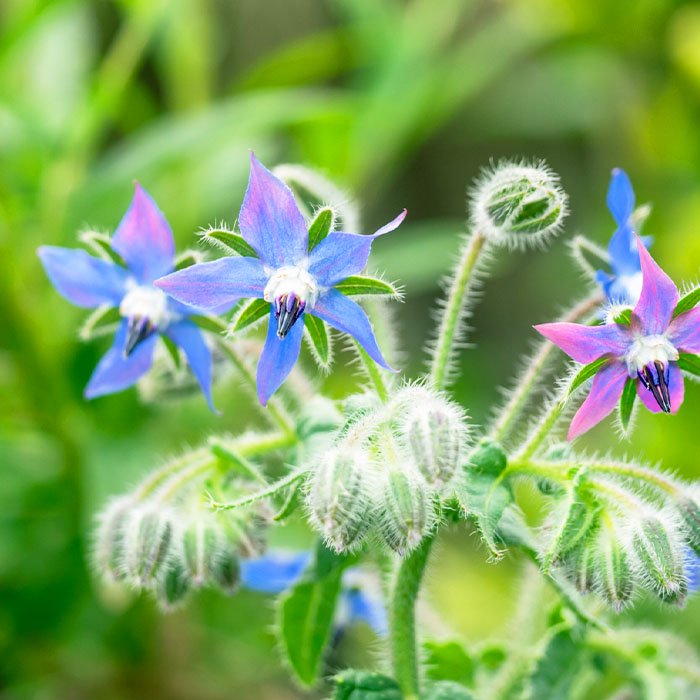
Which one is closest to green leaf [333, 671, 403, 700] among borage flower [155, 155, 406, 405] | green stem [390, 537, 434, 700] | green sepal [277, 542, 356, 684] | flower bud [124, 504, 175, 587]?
green stem [390, 537, 434, 700]

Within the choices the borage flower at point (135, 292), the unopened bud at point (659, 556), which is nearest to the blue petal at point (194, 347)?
the borage flower at point (135, 292)

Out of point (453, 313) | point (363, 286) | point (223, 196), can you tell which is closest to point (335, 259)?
point (363, 286)

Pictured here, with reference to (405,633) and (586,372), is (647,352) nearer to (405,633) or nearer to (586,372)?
(586,372)

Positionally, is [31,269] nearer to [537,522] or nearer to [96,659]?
[96,659]

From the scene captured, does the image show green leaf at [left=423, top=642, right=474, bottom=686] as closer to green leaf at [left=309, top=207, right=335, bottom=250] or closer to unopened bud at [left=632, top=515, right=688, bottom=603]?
unopened bud at [left=632, top=515, right=688, bottom=603]

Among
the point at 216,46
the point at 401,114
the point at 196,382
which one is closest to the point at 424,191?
the point at 216,46

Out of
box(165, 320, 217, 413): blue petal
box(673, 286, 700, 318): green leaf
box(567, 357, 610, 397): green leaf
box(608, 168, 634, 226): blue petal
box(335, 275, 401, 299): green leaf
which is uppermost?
box(608, 168, 634, 226): blue petal

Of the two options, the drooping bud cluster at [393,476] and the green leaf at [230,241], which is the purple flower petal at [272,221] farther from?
the drooping bud cluster at [393,476]
